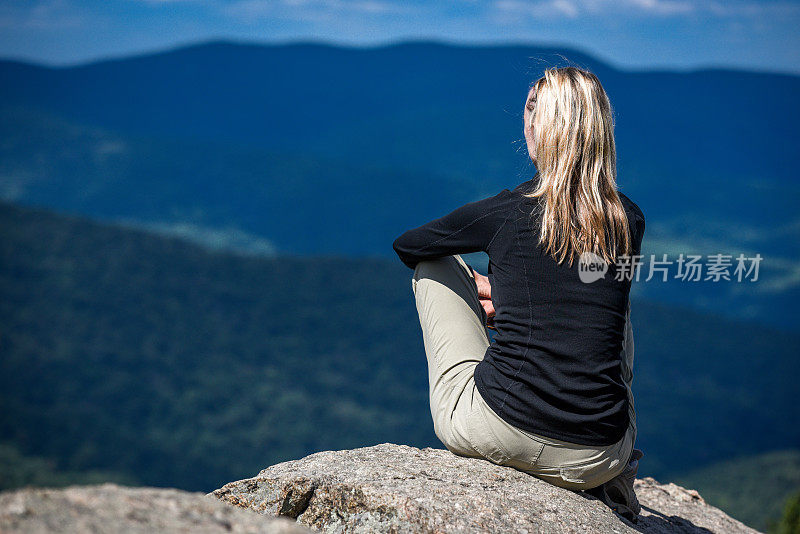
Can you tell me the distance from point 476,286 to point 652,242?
742 inches

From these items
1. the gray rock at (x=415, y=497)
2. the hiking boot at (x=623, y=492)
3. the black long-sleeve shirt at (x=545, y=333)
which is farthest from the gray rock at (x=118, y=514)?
the hiking boot at (x=623, y=492)

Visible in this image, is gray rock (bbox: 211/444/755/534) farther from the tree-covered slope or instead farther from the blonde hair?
the tree-covered slope

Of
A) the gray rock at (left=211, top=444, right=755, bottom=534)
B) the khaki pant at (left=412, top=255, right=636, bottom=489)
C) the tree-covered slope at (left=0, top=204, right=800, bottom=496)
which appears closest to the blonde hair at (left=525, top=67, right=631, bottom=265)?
the khaki pant at (left=412, top=255, right=636, bottom=489)

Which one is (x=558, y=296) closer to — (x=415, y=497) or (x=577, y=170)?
(x=577, y=170)

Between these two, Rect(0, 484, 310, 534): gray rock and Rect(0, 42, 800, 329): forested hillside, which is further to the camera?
Rect(0, 42, 800, 329): forested hillside

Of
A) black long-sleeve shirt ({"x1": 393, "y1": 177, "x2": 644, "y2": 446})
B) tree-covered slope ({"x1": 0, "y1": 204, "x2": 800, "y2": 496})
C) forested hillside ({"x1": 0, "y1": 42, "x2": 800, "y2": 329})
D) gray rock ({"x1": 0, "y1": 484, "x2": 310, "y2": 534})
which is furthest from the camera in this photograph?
forested hillside ({"x1": 0, "y1": 42, "x2": 800, "y2": 329})

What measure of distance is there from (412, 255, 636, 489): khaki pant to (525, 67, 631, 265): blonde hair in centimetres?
27

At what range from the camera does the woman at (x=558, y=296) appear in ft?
4.49

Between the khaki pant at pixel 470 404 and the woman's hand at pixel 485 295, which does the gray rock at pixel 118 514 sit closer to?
the khaki pant at pixel 470 404

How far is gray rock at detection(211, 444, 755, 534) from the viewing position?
1409 mm

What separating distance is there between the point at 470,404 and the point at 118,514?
72 cm

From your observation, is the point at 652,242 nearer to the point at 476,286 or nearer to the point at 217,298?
the point at 217,298

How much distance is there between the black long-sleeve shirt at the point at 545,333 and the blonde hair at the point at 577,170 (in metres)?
0.04

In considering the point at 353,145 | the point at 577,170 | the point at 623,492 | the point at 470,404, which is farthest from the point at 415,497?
the point at 353,145
